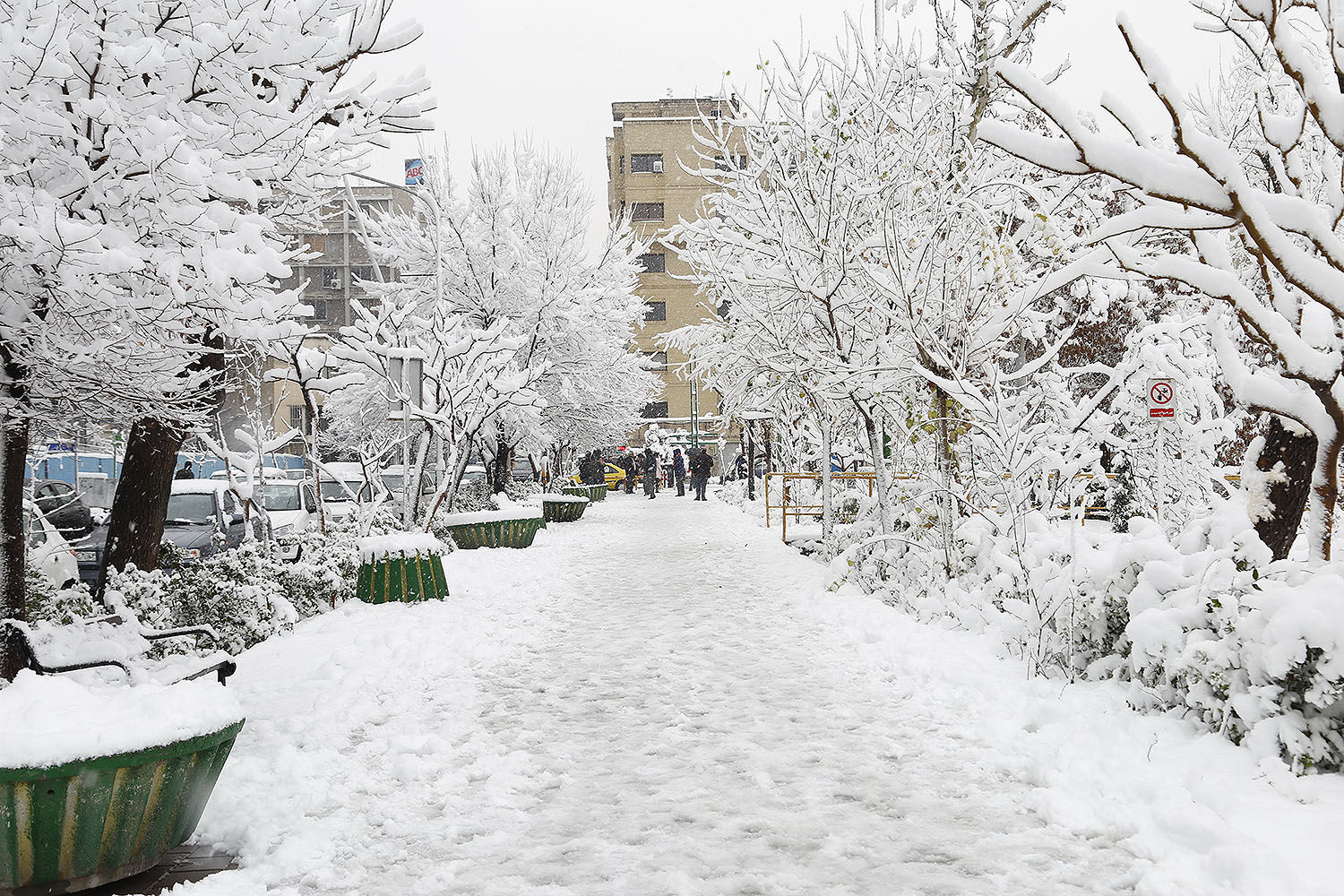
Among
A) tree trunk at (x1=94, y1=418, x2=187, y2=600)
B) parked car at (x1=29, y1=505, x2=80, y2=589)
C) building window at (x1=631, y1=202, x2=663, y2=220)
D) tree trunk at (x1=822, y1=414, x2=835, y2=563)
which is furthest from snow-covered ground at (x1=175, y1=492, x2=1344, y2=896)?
building window at (x1=631, y1=202, x2=663, y2=220)

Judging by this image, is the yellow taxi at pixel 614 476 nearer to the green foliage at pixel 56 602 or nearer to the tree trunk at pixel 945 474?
the tree trunk at pixel 945 474

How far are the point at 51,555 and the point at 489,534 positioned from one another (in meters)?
8.54

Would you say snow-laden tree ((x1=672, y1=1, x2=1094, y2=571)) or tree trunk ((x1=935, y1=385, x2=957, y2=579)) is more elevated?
snow-laden tree ((x1=672, y1=1, x2=1094, y2=571))

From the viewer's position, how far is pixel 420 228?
82.1ft

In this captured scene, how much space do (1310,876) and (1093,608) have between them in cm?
284

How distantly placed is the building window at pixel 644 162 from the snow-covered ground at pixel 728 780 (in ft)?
234

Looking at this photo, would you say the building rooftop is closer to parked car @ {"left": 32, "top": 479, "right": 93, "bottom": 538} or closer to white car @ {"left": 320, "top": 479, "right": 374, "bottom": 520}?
white car @ {"left": 320, "top": 479, "right": 374, "bottom": 520}

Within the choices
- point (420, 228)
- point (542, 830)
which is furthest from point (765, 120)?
point (420, 228)

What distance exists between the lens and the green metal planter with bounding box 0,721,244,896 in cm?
347

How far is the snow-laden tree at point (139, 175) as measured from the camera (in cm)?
452

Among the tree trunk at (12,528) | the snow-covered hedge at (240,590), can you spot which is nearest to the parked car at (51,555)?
the snow-covered hedge at (240,590)

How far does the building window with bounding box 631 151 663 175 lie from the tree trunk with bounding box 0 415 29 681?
7318 centimetres

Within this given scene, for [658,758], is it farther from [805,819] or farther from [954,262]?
[954,262]

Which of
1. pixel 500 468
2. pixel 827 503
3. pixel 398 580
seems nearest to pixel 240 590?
pixel 398 580
